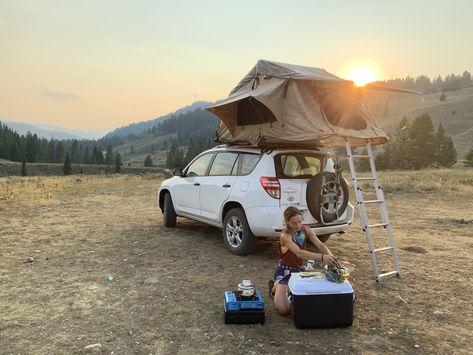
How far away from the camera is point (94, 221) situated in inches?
416

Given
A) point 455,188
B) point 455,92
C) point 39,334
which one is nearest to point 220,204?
point 39,334

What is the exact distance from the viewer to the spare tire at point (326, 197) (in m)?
6.26

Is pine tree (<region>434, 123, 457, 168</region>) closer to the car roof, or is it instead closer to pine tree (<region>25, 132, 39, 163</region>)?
the car roof

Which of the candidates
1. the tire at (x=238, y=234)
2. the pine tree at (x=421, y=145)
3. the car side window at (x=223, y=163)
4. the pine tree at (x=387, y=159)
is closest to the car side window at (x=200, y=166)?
the car side window at (x=223, y=163)

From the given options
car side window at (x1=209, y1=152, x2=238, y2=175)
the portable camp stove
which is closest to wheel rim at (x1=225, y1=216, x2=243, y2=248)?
car side window at (x1=209, y1=152, x2=238, y2=175)

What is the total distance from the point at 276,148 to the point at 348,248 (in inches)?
103

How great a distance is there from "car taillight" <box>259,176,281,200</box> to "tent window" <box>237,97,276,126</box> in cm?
100

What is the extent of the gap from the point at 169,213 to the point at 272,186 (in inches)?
151

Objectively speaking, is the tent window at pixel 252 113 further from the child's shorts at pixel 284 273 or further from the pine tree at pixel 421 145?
the pine tree at pixel 421 145

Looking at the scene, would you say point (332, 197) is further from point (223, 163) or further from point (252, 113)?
point (223, 163)

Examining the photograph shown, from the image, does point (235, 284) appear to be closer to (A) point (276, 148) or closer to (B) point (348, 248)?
(A) point (276, 148)

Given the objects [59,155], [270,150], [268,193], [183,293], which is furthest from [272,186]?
[59,155]

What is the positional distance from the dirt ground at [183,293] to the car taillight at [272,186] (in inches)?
45.1

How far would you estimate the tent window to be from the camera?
6762 mm
